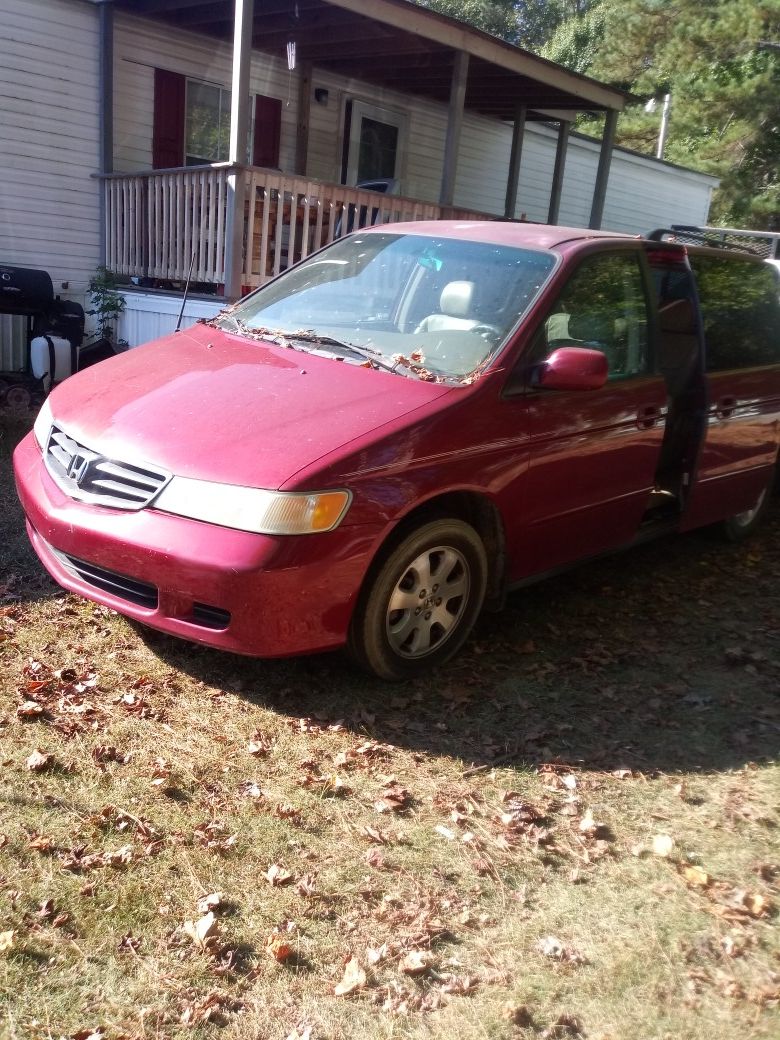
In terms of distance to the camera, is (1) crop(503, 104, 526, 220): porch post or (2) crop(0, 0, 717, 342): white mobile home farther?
(1) crop(503, 104, 526, 220): porch post

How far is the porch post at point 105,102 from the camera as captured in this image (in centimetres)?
980

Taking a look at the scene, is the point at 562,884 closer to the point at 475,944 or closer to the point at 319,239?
the point at 475,944

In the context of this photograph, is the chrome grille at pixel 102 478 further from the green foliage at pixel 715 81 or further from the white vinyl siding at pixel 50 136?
the green foliage at pixel 715 81

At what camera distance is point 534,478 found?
3.95 m

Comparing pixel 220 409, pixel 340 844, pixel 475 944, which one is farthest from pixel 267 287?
pixel 475 944

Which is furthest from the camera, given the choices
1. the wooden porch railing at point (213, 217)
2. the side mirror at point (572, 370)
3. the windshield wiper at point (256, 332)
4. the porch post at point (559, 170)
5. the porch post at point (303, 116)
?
the porch post at point (559, 170)

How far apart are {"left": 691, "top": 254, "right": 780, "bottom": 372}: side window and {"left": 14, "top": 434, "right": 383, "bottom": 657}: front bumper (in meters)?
2.75

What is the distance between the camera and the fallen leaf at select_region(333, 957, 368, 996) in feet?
7.43

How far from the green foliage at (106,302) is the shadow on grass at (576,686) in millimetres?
6611

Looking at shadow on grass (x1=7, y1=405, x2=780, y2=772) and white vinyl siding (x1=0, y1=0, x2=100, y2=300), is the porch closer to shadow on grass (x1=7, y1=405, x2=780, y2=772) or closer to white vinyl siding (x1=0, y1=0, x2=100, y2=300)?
white vinyl siding (x1=0, y1=0, x2=100, y2=300)

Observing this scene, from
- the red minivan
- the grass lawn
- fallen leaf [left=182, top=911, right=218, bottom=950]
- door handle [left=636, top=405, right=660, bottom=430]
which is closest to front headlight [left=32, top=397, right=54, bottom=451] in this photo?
the red minivan

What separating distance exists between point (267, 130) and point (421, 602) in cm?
1002

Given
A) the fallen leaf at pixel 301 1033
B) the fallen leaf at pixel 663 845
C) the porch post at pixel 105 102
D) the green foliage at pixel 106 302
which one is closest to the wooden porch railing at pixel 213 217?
the porch post at pixel 105 102

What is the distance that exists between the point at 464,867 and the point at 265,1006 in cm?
78
